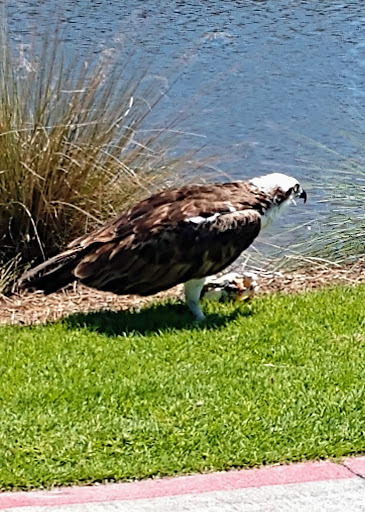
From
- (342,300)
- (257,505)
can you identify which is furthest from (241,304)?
(257,505)

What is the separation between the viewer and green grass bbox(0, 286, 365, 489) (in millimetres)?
5109

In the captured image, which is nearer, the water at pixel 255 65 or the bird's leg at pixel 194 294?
the bird's leg at pixel 194 294

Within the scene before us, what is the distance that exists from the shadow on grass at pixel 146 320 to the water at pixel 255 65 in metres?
2.99

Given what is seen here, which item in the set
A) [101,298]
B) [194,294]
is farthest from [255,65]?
[194,294]

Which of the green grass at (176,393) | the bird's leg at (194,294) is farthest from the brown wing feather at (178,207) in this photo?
the green grass at (176,393)

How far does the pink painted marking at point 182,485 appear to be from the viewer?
15.4 ft

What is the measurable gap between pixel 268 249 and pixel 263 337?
332cm

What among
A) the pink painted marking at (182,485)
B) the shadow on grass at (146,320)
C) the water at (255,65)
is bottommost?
the water at (255,65)

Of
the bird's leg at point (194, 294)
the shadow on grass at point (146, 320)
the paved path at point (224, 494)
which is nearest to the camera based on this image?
the paved path at point (224, 494)

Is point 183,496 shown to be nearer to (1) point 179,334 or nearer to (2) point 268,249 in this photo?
(1) point 179,334

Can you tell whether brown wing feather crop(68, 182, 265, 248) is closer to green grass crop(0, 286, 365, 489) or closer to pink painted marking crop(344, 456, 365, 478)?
green grass crop(0, 286, 365, 489)

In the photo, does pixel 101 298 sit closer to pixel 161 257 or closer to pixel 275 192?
pixel 161 257

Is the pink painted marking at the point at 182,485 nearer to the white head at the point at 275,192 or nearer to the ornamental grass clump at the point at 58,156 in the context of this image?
the white head at the point at 275,192

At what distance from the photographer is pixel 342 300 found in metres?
7.93
